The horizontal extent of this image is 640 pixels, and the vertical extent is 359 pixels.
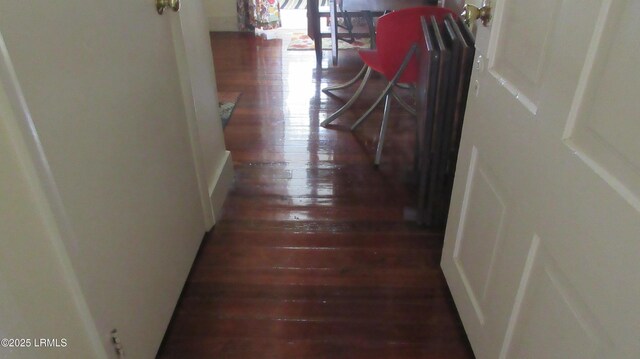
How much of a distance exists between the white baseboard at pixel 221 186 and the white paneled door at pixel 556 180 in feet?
3.68

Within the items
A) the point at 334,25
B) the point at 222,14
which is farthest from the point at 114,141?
the point at 222,14

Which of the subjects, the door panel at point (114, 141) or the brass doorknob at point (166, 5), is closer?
the door panel at point (114, 141)

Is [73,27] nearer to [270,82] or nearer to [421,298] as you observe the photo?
[421,298]

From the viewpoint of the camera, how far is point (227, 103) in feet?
10.5

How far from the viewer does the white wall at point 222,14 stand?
5086 mm

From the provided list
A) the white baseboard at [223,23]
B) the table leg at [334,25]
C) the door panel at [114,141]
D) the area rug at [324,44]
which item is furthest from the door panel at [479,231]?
the white baseboard at [223,23]

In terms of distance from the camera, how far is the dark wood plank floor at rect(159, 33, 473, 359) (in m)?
1.45

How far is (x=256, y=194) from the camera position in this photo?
7.19ft

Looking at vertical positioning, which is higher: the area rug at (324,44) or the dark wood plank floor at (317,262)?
the area rug at (324,44)

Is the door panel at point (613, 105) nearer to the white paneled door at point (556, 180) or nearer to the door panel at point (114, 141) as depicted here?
the white paneled door at point (556, 180)

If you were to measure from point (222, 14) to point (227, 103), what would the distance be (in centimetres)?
240

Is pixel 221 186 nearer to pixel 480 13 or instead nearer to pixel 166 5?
pixel 166 5

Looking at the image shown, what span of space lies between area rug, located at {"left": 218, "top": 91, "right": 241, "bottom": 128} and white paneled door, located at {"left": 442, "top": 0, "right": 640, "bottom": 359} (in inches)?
77.8

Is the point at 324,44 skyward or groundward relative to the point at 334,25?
groundward
